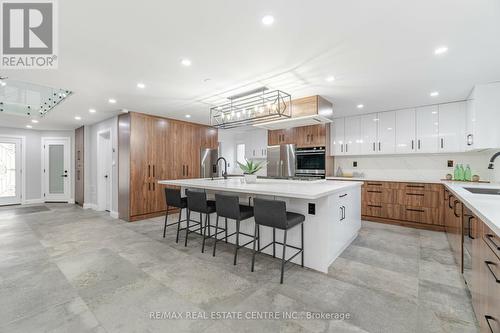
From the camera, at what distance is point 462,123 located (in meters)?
4.12

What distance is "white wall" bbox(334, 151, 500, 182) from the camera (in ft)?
13.6

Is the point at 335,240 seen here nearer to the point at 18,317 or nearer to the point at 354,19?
the point at 354,19

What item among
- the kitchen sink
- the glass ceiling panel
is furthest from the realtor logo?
the kitchen sink

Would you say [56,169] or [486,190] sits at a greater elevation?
[56,169]

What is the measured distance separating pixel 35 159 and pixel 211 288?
8.60 m

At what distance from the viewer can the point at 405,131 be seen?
469 centimetres

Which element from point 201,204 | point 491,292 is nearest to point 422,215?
point 491,292

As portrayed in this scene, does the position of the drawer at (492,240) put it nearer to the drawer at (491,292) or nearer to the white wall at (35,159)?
the drawer at (491,292)

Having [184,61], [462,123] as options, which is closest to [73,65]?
[184,61]

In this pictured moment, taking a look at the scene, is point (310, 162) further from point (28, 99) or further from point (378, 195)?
point (28, 99)

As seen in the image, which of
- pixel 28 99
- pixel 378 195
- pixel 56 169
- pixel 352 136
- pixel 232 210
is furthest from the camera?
pixel 56 169

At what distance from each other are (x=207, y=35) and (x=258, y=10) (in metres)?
0.59

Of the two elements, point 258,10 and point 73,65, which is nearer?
point 258,10

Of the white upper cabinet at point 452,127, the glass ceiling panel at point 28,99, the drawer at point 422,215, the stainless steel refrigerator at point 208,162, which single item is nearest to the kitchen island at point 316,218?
the drawer at point 422,215
